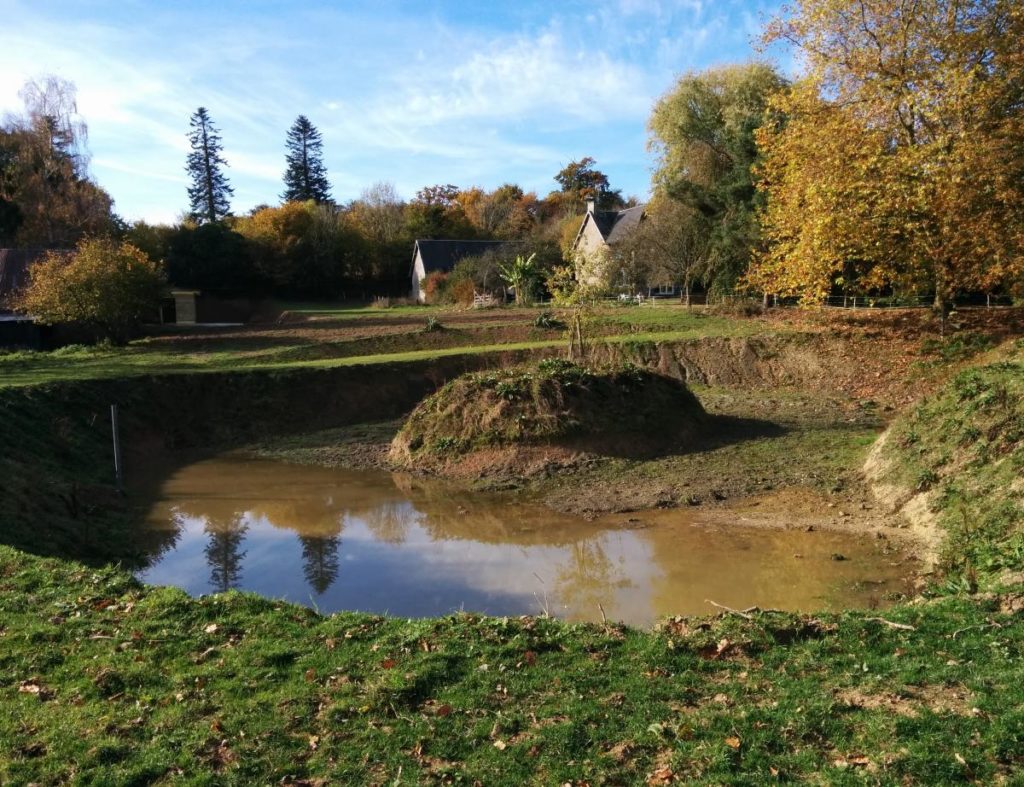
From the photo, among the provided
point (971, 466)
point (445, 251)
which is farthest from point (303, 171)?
point (971, 466)

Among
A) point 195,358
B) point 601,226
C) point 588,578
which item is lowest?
point 588,578

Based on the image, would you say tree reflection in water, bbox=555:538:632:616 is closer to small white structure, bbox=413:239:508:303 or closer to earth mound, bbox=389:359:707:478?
earth mound, bbox=389:359:707:478

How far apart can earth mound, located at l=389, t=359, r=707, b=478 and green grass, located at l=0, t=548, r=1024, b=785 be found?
916 centimetres

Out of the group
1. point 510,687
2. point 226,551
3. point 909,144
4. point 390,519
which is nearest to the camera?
point 510,687

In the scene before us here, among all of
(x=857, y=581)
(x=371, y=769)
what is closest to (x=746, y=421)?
(x=857, y=581)

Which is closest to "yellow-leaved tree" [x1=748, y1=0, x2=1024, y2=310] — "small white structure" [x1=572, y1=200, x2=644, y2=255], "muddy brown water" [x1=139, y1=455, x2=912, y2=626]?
"muddy brown water" [x1=139, y1=455, x2=912, y2=626]

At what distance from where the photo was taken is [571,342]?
24.6 meters

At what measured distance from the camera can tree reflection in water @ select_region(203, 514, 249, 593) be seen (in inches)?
430

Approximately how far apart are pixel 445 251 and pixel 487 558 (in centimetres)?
4951

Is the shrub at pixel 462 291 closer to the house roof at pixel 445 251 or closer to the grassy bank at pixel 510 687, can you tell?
A: the house roof at pixel 445 251

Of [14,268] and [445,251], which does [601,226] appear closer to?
[445,251]

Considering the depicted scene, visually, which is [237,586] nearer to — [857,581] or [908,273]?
[857,581]

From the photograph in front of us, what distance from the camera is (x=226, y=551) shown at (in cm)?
1239

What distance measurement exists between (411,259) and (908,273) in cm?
4562
